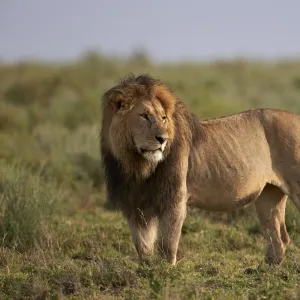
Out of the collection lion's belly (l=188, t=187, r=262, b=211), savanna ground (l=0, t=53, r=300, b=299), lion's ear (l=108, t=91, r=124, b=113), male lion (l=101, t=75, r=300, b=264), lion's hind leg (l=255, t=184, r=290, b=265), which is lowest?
savanna ground (l=0, t=53, r=300, b=299)

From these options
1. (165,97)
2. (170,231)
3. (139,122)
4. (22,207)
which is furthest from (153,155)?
(22,207)

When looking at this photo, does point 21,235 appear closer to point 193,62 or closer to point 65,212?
point 65,212

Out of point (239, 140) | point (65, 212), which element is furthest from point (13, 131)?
point (239, 140)

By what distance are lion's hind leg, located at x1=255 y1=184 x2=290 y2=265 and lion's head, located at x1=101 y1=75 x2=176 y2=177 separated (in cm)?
164

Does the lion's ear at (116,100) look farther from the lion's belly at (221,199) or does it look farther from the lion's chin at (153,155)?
the lion's belly at (221,199)

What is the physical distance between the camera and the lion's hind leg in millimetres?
7735

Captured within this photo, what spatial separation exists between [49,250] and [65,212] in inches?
93.6

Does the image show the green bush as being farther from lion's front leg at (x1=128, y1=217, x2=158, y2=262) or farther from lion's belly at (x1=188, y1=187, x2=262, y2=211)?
lion's belly at (x1=188, y1=187, x2=262, y2=211)

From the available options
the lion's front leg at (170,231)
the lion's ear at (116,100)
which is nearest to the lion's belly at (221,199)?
the lion's front leg at (170,231)

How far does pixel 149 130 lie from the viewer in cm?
639

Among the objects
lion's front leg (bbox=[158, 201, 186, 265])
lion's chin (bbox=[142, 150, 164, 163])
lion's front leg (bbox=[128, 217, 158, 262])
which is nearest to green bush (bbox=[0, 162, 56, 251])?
lion's front leg (bbox=[128, 217, 158, 262])

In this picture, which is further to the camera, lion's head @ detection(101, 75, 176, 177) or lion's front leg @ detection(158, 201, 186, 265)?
lion's front leg @ detection(158, 201, 186, 265)

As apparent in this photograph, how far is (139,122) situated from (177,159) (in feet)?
1.64

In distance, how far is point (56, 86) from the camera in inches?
1062
